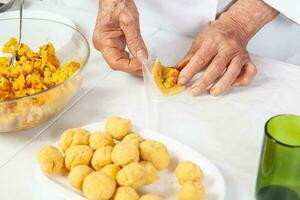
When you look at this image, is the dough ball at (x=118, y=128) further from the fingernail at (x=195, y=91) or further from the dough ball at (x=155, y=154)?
the fingernail at (x=195, y=91)

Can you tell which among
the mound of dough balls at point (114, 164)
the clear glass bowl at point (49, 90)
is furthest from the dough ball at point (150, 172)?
the clear glass bowl at point (49, 90)

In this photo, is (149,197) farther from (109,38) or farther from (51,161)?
(109,38)

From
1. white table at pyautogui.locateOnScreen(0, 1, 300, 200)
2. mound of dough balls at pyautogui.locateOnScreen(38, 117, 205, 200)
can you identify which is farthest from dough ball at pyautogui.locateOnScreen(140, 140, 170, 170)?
white table at pyautogui.locateOnScreen(0, 1, 300, 200)

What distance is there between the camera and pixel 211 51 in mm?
953

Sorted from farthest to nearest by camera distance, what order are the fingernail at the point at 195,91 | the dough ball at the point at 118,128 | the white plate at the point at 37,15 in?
the white plate at the point at 37,15
the fingernail at the point at 195,91
the dough ball at the point at 118,128

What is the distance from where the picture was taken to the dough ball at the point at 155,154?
68 cm

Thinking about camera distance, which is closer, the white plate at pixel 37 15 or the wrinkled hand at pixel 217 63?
the wrinkled hand at pixel 217 63

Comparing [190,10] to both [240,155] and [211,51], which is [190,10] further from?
[240,155]

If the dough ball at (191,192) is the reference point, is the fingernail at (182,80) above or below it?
below

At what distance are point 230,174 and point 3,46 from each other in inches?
21.3

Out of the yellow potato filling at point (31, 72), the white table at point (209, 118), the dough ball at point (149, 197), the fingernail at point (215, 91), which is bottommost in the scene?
the white table at point (209, 118)

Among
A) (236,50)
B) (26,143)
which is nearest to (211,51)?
(236,50)

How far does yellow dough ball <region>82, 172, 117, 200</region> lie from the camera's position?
2.00ft

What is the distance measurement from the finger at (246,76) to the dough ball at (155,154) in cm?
32
